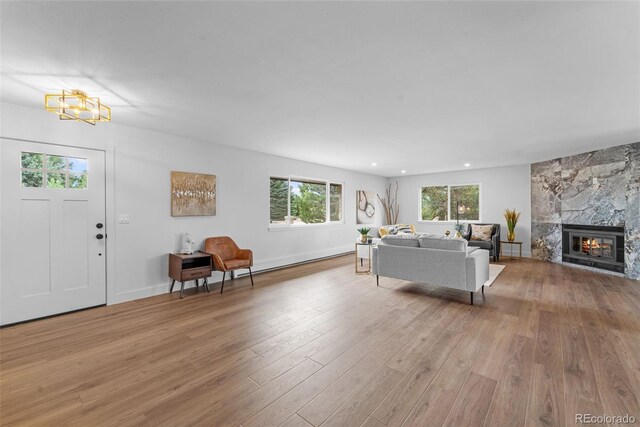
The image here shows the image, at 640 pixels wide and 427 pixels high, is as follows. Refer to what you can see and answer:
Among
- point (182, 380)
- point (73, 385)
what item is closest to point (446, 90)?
point (182, 380)

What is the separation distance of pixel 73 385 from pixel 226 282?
275cm

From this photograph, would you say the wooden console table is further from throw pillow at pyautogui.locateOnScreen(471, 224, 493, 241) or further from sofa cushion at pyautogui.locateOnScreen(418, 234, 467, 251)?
throw pillow at pyautogui.locateOnScreen(471, 224, 493, 241)

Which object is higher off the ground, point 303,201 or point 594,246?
point 303,201

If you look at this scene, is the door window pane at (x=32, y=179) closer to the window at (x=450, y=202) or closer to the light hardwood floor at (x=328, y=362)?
the light hardwood floor at (x=328, y=362)

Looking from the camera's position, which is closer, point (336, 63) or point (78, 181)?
point (336, 63)

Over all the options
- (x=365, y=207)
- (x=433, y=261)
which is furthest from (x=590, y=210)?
(x=365, y=207)

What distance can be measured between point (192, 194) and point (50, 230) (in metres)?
1.72

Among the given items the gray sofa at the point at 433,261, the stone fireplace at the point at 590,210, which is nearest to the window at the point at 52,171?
the gray sofa at the point at 433,261

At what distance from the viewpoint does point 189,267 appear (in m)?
4.01

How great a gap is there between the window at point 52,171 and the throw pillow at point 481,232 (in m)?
7.82

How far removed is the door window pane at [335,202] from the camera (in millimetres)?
7418

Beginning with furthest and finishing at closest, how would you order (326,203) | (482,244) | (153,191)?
(326,203), (482,244), (153,191)

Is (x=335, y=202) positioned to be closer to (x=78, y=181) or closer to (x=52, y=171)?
(x=78, y=181)

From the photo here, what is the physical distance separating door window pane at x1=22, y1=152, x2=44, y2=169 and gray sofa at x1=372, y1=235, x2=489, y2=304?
15.1ft
